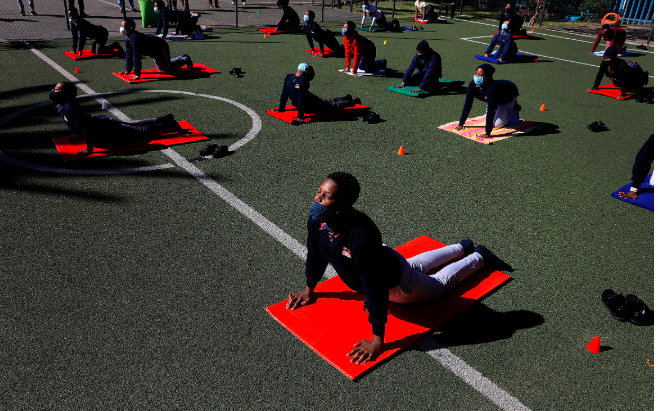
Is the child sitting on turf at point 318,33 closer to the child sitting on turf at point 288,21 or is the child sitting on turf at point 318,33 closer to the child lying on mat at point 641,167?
the child sitting on turf at point 288,21

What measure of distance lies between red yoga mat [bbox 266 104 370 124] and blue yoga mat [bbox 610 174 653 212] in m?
5.62

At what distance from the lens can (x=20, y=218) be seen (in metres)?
6.38

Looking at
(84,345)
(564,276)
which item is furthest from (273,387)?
Answer: (564,276)

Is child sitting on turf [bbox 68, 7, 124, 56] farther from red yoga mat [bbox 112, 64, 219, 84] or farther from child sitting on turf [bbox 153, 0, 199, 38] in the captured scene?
child sitting on turf [bbox 153, 0, 199, 38]

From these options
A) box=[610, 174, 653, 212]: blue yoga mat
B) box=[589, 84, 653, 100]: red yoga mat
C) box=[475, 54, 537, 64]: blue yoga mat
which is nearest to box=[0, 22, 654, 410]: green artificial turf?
box=[610, 174, 653, 212]: blue yoga mat

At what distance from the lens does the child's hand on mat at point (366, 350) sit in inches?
164

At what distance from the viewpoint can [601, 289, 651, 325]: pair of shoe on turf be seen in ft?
15.7

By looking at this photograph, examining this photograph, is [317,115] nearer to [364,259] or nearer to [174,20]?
[364,259]

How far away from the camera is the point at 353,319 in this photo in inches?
186

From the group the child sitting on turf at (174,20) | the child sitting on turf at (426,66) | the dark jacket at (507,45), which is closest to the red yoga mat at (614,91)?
the dark jacket at (507,45)

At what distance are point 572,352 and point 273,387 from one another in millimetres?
2790

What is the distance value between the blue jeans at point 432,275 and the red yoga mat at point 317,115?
19.2ft

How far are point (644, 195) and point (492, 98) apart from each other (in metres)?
3.38

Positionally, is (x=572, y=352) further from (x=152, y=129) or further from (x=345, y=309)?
(x=152, y=129)
